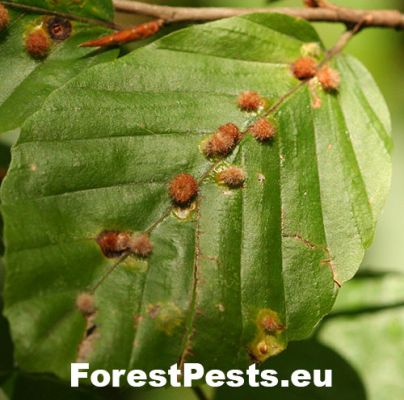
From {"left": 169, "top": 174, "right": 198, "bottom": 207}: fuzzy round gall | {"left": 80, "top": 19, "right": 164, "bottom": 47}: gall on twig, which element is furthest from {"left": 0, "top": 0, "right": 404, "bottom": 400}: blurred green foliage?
{"left": 169, "top": 174, "right": 198, "bottom": 207}: fuzzy round gall

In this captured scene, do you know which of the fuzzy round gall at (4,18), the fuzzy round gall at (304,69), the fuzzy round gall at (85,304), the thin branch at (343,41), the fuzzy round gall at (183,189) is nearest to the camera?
the fuzzy round gall at (85,304)

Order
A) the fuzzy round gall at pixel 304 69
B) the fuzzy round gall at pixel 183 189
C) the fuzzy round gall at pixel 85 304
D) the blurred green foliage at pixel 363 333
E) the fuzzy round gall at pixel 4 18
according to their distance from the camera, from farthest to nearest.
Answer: the blurred green foliage at pixel 363 333
the fuzzy round gall at pixel 304 69
the fuzzy round gall at pixel 4 18
the fuzzy round gall at pixel 183 189
the fuzzy round gall at pixel 85 304

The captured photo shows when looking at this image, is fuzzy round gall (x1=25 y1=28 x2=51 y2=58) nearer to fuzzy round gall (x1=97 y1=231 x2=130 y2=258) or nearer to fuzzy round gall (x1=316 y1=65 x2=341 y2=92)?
fuzzy round gall (x1=97 y1=231 x2=130 y2=258)

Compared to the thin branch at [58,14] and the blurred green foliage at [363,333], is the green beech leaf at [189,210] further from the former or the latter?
the blurred green foliage at [363,333]

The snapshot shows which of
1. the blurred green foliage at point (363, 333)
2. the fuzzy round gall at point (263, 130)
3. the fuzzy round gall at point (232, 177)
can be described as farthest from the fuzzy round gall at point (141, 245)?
the blurred green foliage at point (363, 333)

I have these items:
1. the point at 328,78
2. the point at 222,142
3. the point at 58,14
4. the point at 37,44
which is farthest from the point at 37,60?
the point at 328,78

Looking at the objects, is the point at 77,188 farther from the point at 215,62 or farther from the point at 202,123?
the point at 215,62
